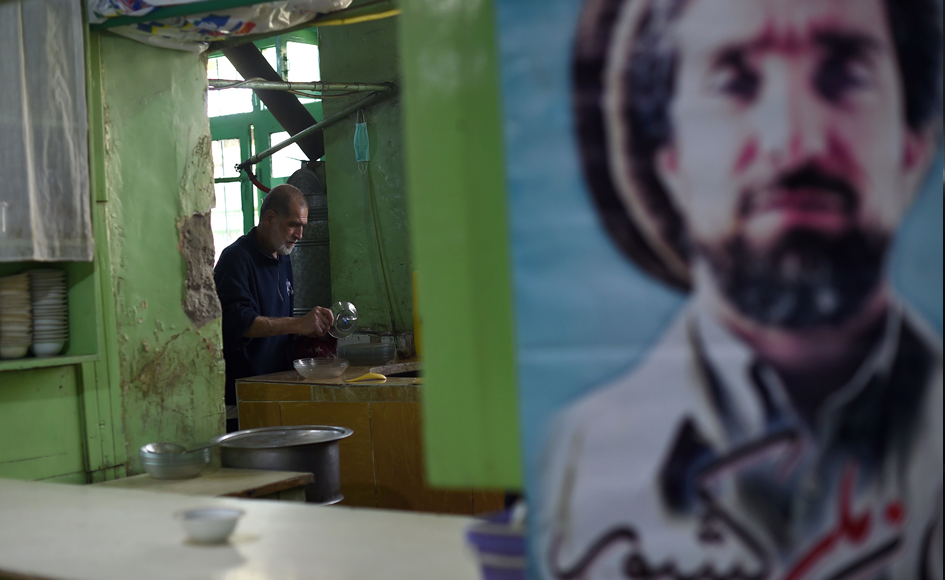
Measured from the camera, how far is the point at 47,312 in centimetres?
307

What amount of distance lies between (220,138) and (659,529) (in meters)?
7.57

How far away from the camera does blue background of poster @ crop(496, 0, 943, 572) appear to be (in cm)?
112

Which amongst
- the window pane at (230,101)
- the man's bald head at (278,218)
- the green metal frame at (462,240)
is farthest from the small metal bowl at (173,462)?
the window pane at (230,101)

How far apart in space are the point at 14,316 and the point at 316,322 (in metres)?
1.92

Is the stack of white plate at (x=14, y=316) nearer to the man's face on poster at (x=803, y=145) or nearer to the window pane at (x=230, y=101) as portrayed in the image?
the man's face on poster at (x=803, y=145)

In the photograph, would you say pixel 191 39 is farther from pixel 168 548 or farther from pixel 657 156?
pixel 657 156

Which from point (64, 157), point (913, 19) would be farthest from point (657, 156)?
point (64, 157)

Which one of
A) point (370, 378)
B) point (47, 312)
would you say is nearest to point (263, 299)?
point (370, 378)

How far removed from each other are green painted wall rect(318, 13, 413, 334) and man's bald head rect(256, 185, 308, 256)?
1.11 m

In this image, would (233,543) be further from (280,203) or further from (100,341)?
(280,203)

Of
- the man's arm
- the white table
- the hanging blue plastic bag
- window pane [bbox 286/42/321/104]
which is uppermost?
window pane [bbox 286/42/321/104]

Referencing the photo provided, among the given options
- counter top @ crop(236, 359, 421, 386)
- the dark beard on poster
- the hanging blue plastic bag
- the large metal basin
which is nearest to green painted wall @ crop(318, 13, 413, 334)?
the hanging blue plastic bag

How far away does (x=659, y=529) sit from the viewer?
1.10 metres

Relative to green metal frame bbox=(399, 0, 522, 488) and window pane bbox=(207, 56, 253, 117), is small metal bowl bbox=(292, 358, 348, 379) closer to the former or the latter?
green metal frame bbox=(399, 0, 522, 488)
